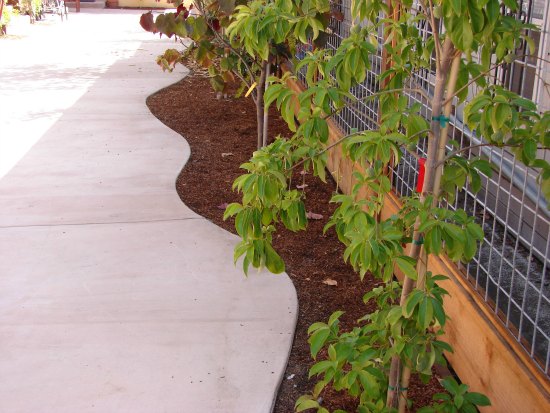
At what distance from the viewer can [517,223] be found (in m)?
4.31

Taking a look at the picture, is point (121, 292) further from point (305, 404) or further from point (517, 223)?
point (517, 223)

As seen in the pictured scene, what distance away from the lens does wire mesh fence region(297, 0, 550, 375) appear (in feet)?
10.2

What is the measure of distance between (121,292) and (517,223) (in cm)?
231

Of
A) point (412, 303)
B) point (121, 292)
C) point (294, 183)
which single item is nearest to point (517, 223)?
point (412, 303)

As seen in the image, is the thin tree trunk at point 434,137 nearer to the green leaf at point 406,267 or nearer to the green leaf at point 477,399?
the green leaf at point 406,267

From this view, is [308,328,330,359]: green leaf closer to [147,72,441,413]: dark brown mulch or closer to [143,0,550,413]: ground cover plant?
[143,0,550,413]: ground cover plant

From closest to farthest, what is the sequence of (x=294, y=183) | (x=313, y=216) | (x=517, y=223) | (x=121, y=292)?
(x=517, y=223), (x=121, y=292), (x=313, y=216), (x=294, y=183)

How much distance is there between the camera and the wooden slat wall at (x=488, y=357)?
288 centimetres

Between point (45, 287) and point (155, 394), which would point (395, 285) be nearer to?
point (155, 394)

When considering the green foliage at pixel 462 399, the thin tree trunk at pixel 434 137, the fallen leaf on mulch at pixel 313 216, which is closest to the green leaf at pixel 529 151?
the thin tree trunk at pixel 434 137

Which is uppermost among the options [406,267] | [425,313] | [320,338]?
[406,267]

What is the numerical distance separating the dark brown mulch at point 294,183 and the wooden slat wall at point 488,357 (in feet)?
0.77

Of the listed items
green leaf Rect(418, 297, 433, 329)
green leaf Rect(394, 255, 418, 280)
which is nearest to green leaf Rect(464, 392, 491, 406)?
green leaf Rect(418, 297, 433, 329)

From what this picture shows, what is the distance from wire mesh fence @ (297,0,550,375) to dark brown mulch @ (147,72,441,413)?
560 mm
